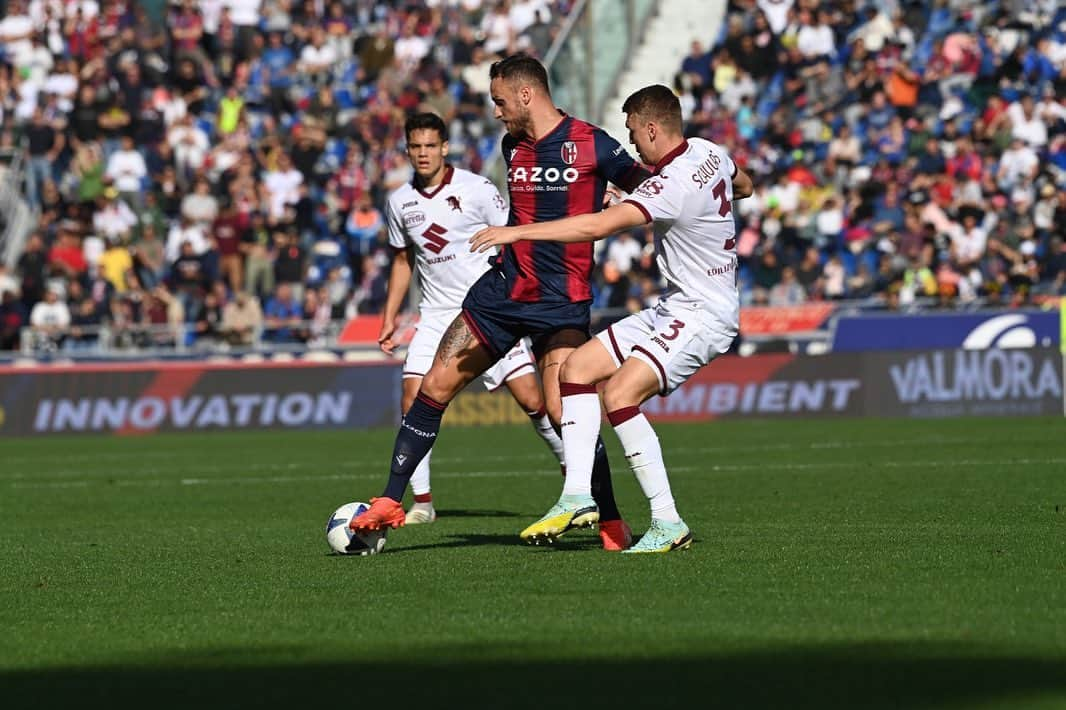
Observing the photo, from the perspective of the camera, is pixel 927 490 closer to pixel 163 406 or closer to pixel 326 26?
pixel 163 406

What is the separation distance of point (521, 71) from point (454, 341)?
1.39 meters

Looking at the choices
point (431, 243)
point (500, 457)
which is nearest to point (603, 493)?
point (431, 243)

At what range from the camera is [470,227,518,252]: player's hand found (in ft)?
27.9

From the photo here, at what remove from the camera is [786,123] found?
2930 centimetres

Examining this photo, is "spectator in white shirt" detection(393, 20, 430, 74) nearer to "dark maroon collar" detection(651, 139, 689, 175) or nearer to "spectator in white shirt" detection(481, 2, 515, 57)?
"spectator in white shirt" detection(481, 2, 515, 57)

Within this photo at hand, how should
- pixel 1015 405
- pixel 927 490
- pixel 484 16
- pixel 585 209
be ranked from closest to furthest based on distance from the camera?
pixel 585 209 < pixel 927 490 < pixel 1015 405 < pixel 484 16

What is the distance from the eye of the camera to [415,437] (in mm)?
9969

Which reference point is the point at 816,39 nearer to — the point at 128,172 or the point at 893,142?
the point at 893,142

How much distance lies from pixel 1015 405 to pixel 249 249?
1183 cm

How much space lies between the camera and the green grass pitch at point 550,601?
5.67m

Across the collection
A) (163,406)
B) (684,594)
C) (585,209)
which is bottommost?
(163,406)

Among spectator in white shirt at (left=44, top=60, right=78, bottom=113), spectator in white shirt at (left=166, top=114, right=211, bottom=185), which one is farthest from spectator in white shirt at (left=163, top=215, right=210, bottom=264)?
spectator in white shirt at (left=44, top=60, right=78, bottom=113)

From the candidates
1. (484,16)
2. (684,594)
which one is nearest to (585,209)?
(684,594)

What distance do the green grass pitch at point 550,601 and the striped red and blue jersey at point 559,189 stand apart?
133cm
